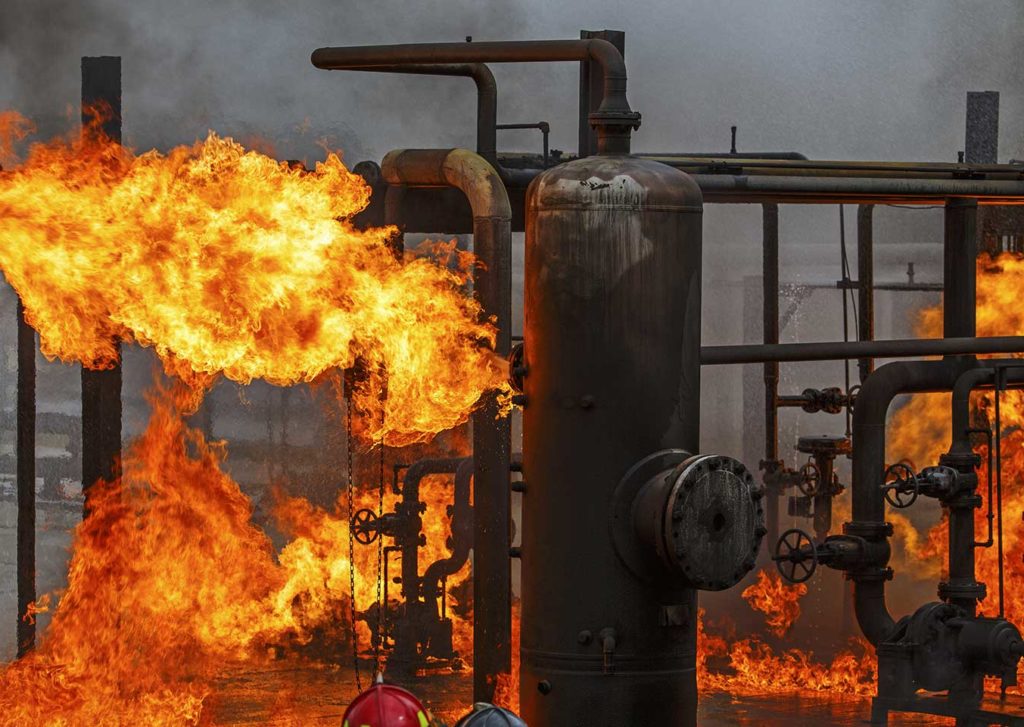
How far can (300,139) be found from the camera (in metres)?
18.8

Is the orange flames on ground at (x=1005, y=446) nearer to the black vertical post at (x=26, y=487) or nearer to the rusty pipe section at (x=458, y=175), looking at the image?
the rusty pipe section at (x=458, y=175)

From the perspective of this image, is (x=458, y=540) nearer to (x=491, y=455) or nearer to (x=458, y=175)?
(x=491, y=455)

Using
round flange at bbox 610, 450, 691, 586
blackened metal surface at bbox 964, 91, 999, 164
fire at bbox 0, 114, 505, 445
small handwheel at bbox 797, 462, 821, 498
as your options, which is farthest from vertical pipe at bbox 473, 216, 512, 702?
blackened metal surface at bbox 964, 91, 999, 164

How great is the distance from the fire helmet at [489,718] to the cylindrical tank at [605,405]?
36.8 inches

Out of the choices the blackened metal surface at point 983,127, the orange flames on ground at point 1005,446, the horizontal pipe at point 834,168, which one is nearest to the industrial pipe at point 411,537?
the horizontal pipe at point 834,168

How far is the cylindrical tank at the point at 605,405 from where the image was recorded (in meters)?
7.20

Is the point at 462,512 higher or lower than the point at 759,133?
lower

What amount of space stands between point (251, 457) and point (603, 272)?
1325 centimetres

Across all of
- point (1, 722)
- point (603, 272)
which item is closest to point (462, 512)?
point (1, 722)

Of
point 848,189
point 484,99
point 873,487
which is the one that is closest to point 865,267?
point 848,189

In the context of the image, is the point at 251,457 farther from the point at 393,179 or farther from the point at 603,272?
the point at 603,272

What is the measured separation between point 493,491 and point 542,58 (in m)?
2.38

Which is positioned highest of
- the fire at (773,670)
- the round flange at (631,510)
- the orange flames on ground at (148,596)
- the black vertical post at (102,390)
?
the black vertical post at (102,390)

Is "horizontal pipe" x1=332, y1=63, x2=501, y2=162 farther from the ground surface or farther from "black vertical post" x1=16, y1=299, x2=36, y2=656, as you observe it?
the ground surface
